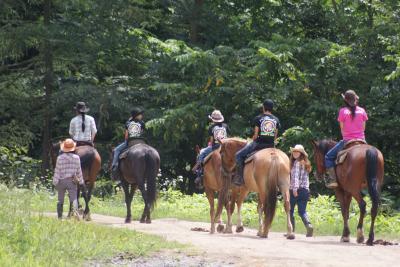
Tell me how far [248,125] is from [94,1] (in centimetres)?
738

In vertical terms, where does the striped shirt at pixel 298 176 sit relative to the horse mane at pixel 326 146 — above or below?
below

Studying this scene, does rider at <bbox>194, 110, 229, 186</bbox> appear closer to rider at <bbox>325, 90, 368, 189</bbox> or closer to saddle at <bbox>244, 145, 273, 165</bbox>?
saddle at <bbox>244, 145, 273, 165</bbox>

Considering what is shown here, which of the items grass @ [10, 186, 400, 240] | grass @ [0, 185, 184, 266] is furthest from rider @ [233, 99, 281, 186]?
grass @ [0, 185, 184, 266]

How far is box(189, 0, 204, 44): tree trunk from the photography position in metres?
33.1

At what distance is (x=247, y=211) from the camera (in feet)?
75.4

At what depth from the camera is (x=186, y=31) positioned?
34344 millimetres

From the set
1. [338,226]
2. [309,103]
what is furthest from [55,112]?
[338,226]

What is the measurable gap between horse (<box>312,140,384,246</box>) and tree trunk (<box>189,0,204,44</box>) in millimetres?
16426

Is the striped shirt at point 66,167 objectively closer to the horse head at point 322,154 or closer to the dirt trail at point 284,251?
the dirt trail at point 284,251

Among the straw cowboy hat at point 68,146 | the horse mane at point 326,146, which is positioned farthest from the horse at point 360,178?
the straw cowboy hat at point 68,146

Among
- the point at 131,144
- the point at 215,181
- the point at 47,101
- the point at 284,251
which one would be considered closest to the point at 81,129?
the point at 131,144

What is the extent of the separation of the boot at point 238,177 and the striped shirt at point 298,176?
116 centimetres

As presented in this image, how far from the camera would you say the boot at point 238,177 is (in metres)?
17.8

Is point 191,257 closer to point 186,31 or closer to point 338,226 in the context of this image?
point 338,226
